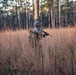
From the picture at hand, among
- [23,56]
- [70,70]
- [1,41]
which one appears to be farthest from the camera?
[1,41]

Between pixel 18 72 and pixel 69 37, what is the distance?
5.06 ft

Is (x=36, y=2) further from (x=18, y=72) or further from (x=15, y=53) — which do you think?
(x=18, y=72)

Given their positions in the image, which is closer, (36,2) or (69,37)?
(69,37)

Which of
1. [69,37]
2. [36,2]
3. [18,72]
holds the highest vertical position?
[36,2]

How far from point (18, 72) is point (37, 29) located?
3.64ft

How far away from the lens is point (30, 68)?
183 inches

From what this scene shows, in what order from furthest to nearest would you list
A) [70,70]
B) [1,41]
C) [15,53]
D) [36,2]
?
[36,2] < [1,41] < [15,53] < [70,70]

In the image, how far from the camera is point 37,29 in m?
5.05

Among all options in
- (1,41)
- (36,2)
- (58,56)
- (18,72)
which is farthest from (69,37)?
(36,2)

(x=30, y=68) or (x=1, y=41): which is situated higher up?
(x=1, y=41)

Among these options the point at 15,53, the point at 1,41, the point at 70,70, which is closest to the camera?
the point at 70,70

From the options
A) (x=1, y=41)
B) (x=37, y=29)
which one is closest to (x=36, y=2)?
(x=1, y=41)

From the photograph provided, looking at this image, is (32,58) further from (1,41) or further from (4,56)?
(1,41)

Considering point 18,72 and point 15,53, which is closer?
point 18,72
